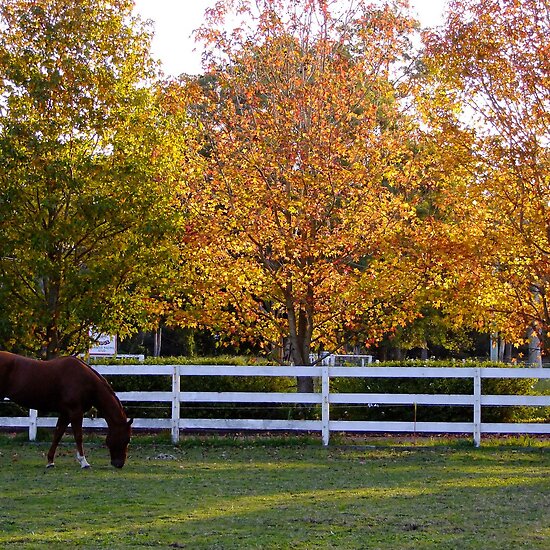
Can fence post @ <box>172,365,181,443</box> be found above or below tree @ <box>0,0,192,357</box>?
Result: below

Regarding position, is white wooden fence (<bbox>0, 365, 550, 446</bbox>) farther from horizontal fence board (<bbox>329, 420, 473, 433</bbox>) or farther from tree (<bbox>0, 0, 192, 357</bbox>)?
tree (<bbox>0, 0, 192, 357</bbox>)

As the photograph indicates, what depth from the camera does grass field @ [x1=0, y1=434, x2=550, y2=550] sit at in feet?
24.2

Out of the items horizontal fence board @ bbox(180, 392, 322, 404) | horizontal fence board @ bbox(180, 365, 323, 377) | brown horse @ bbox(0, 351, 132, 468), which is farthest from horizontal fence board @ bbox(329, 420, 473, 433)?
brown horse @ bbox(0, 351, 132, 468)

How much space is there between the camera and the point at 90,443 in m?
15.0

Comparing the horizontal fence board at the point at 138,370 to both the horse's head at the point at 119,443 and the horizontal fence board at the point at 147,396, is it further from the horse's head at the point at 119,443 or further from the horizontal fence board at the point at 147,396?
the horse's head at the point at 119,443

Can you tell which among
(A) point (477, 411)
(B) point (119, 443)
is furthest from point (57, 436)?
(A) point (477, 411)

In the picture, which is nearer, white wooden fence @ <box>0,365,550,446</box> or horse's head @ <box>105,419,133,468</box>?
horse's head @ <box>105,419,133,468</box>

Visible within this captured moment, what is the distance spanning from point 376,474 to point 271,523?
3.91 m

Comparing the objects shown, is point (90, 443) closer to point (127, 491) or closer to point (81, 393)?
point (81, 393)

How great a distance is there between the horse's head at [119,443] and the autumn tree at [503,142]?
6.87m

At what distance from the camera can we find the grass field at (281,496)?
739 centimetres

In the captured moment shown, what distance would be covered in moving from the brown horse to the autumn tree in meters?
6.86

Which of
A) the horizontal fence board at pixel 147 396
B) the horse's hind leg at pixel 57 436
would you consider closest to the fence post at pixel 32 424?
the horizontal fence board at pixel 147 396

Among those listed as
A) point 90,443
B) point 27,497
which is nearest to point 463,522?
point 27,497
